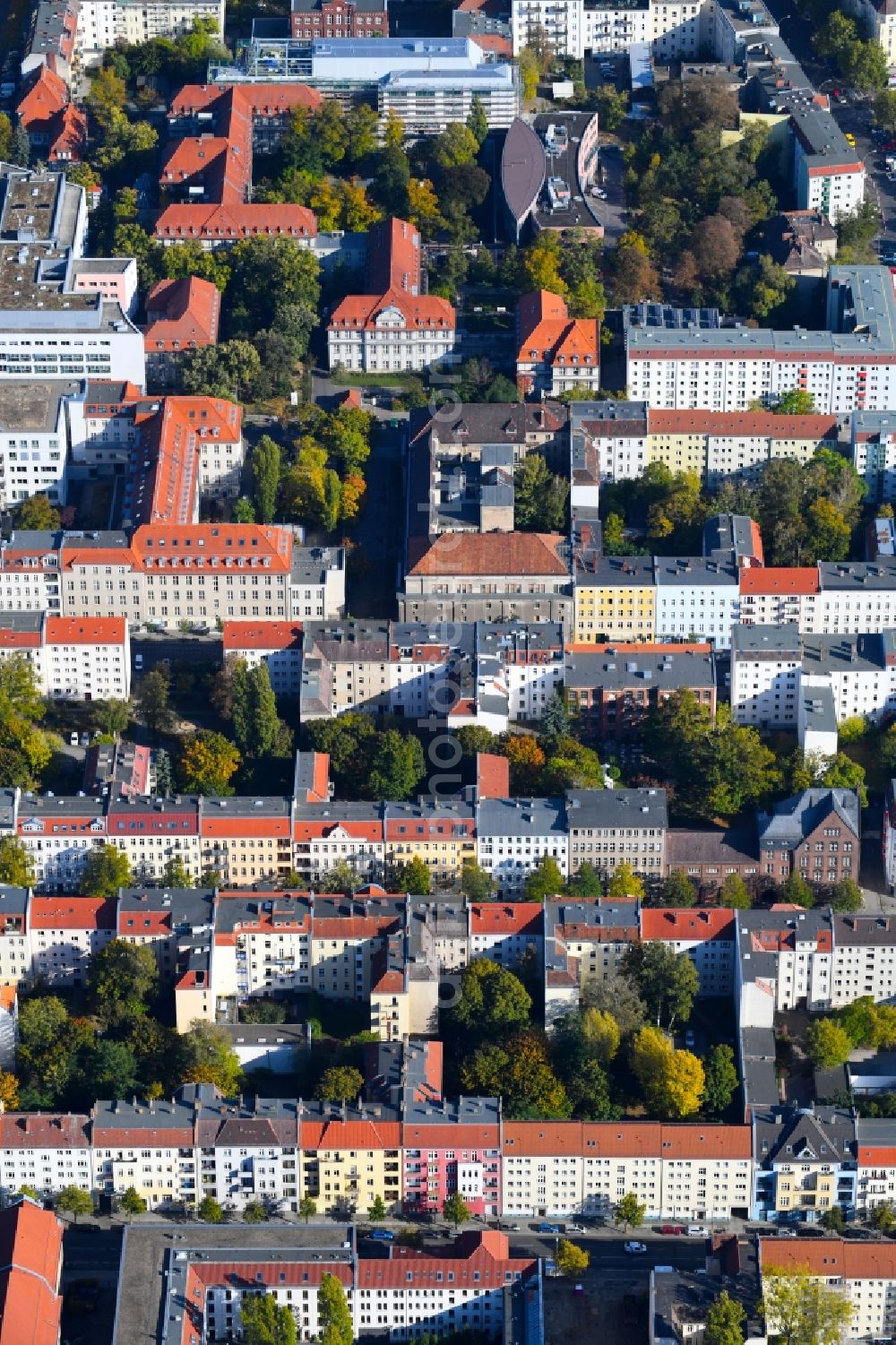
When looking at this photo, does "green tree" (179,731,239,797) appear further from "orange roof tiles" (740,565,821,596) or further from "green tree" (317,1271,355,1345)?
"green tree" (317,1271,355,1345)

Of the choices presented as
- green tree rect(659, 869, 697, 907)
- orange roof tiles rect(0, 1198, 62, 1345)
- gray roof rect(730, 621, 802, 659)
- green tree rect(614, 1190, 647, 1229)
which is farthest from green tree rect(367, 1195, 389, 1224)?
gray roof rect(730, 621, 802, 659)

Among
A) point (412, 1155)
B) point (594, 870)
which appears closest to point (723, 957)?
point (594, 870)

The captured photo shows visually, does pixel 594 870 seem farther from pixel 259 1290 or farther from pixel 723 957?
pixel 259 1290

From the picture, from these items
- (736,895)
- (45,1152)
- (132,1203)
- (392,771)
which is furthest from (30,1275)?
(736,895)

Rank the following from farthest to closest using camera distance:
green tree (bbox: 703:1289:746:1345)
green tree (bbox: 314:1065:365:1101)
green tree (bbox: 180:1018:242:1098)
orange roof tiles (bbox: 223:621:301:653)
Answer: orange roof tiles (bbox: 223:621:301:653) → green tree (bbox: 180:1018:242:1098) → green tree (bbox: 314:1065:365:1101) → green tree (bbox: 703:1289:746:1345)

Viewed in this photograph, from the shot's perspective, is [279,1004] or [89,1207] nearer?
[89,1207]


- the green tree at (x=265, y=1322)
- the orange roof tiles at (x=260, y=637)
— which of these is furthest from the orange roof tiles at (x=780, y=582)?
the green tree at (x=265, y=1322)
